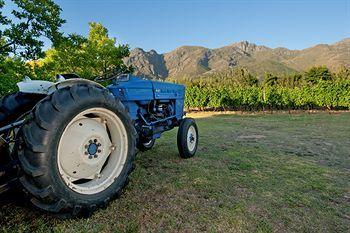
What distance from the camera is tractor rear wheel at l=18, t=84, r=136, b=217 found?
6.32 feet

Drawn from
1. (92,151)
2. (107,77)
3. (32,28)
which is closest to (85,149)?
(92,151)

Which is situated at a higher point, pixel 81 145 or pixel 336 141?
pixel 81 145

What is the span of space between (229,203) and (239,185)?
68cm

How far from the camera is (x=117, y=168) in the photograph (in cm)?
263

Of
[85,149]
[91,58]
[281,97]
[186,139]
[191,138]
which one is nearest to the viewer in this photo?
[85,149]

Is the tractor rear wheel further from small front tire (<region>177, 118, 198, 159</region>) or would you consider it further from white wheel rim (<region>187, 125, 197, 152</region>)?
white wheel rim (<region>187, 125, 197, 152</region>)

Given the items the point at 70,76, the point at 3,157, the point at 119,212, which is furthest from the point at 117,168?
the point at 70,76

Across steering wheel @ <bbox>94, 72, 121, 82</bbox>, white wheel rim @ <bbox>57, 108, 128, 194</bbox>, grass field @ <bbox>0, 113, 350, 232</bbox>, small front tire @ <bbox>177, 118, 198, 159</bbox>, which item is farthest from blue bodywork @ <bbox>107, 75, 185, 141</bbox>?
white wheel rim @ <bbox>57, 108, 128, 194</bbox>

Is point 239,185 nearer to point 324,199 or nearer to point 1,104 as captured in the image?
point 324,199

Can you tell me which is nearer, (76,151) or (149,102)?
(76,151)

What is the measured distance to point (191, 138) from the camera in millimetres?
5387

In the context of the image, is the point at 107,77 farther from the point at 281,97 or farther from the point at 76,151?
the point at 281,97

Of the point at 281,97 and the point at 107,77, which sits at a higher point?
the point at 107,77

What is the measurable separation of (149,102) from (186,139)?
1066 millimetres
